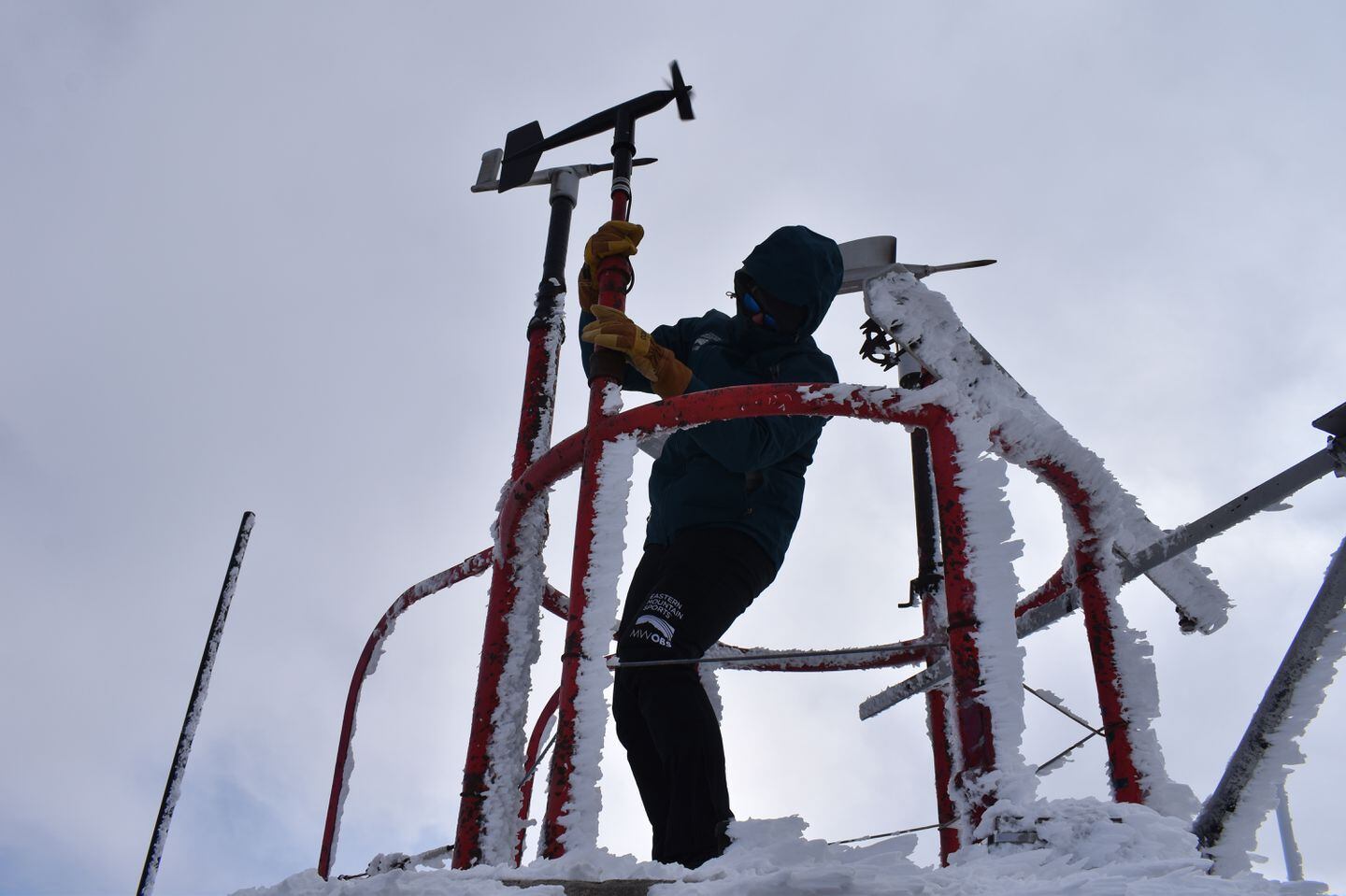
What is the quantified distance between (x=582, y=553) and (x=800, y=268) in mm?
1142

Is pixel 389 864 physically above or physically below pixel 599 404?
below

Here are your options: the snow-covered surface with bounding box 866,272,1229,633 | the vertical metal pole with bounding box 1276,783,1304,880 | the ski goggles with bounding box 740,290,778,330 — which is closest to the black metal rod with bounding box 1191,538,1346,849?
the snow-covered surface with bounding box 866,272,1229,633

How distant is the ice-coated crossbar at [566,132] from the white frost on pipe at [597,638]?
1.66 metres

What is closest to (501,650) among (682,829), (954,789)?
(682,829)

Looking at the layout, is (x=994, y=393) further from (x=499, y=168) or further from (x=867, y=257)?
(x=499, y=168)

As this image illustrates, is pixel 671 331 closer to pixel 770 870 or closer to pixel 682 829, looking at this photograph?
pixel 682 829

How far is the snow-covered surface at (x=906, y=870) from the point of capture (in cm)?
101

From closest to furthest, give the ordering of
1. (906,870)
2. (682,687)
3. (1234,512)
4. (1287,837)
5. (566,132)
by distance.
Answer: (906,870) < (1234,512) < (682,687) < (566,132) < (1287,837)

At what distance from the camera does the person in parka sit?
6.26 ft

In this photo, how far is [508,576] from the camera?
2031 mm

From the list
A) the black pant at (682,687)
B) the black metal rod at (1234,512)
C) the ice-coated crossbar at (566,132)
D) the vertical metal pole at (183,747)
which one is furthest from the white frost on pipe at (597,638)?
the vertical metal pole at (183,747)

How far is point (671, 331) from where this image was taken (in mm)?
3020

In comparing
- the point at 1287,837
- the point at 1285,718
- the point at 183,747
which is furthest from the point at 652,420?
the point at 1287,837

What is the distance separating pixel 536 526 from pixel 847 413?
2.73 feet
